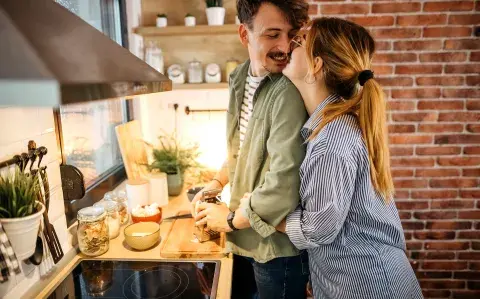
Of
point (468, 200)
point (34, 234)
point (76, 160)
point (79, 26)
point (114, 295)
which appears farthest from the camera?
point (468, 200)

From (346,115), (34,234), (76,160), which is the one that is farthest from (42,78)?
(76,160)

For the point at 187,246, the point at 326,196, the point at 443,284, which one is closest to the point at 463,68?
the point at 443,284

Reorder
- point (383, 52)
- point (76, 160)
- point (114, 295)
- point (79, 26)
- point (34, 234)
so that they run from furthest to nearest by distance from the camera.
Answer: point (383, 52)
point (76, 160)
point (114, 295)
point (34, 234)
point (79, 26)

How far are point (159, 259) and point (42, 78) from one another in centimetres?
99

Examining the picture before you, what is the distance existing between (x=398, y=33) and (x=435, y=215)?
111 cm

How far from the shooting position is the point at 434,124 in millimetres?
2111

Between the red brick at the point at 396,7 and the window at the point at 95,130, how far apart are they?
148cm

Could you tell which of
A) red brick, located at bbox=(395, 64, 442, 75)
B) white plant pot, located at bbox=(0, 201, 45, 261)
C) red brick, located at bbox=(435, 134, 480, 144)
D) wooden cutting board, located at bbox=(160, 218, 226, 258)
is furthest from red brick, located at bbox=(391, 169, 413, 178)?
A: white plant pot, located at bbox=(0, 201, 45, 261)

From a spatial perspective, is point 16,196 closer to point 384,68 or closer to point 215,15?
point 215,15

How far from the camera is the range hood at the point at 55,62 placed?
518 millimetres

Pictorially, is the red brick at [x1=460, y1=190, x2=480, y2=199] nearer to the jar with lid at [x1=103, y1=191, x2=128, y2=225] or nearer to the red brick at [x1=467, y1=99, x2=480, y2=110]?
the red brick at [x1=467, y1=99, x2=480, y2=110]

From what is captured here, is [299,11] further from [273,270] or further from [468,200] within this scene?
[468,200]

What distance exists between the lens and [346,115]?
106 centimetres

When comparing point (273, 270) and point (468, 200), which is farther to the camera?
point (468, 200)
